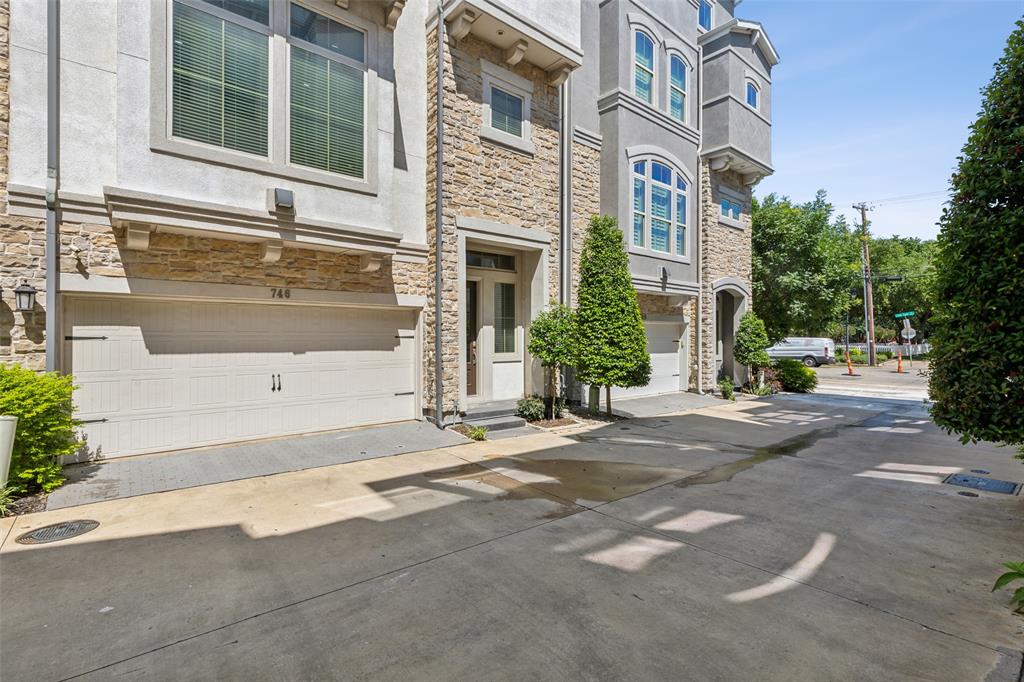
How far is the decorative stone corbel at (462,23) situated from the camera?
8648 mm

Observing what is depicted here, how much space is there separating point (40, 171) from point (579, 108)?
32.5 ft

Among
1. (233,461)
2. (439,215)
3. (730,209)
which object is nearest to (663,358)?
(730,209)

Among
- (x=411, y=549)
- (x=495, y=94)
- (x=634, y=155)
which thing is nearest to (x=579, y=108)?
(x=634, y=155)

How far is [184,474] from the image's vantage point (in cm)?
607

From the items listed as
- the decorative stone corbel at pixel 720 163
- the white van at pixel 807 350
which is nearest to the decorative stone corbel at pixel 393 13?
the decorative stone corbel at pixel 720 163

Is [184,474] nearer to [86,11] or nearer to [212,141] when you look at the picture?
[212,141]

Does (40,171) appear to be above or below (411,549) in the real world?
above

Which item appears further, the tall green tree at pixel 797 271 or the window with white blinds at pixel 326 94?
the tall green tree at pixel 797 271

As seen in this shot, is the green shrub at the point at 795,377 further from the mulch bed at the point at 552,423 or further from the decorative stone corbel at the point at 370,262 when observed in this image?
the decorative stone corbel at the point at 370,262

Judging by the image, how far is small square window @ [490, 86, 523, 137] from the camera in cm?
973

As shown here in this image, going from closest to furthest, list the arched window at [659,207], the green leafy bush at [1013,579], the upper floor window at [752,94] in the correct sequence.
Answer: the green leafy bush at [1013,579] < the arched window at [659,207] < the upper floor window at [752,94]

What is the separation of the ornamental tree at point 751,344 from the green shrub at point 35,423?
15.5 m

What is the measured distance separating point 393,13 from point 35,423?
746cm

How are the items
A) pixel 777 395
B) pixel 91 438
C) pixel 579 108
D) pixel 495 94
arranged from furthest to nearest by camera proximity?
1. pixel 777 395
2. pixel 579 108
3. pixel 495 94
4. pixel 91 438
